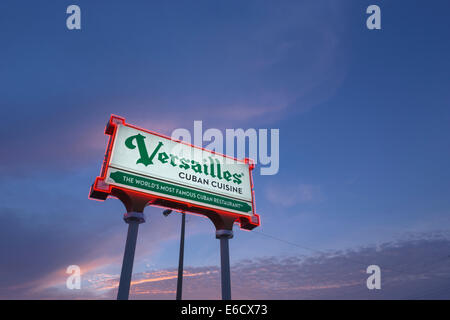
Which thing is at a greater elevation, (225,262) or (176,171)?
(176,171)

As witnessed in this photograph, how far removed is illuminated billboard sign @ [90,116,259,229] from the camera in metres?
10.7

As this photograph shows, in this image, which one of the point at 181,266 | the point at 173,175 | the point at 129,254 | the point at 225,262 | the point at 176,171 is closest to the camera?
the point at 129,254

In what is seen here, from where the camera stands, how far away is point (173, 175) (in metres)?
12.0

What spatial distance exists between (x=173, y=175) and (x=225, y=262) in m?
4.22

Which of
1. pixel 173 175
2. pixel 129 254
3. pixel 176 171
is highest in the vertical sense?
pixel 176 171

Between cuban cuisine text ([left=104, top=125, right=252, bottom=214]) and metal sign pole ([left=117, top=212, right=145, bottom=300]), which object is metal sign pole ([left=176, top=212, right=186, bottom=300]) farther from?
metal sign pole ([left=117, top=212, right=145, bottom=300])

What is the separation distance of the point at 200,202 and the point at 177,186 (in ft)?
3.88

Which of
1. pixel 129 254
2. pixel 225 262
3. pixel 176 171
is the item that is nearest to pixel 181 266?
pixel 225 262

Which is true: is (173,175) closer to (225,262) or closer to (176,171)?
(176,171)

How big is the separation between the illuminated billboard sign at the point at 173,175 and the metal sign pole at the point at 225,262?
3.04ft

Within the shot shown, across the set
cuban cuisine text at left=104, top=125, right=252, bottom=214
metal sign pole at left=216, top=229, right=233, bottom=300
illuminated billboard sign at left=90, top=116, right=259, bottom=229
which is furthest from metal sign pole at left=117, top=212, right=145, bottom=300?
metal sign pole at left=216, top=229, right=233, bottom=300
